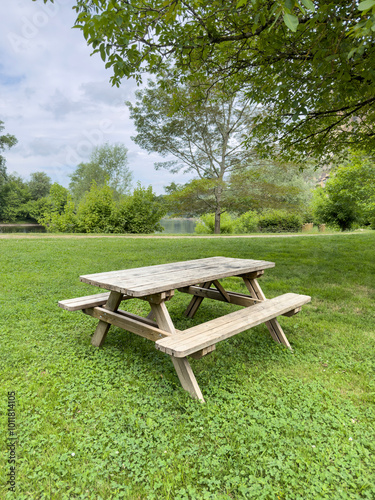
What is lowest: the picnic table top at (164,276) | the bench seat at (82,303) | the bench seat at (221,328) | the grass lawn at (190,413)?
the grass lawn at (190,413)

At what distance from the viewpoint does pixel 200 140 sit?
19.1 m

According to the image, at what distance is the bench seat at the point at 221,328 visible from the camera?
2.07 meters

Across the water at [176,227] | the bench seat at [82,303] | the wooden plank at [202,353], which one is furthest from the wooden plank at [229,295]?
the water at [176,227]

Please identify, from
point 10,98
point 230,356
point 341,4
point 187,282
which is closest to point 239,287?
point 230,356

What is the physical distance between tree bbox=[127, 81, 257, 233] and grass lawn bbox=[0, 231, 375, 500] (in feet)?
49.1

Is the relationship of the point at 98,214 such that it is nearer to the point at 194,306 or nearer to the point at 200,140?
the point at 200,140

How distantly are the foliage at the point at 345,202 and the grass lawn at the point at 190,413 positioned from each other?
17155 mm

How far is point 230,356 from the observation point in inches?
117

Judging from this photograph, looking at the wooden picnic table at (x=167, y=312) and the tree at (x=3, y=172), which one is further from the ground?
the tree at (x=3, y=172)

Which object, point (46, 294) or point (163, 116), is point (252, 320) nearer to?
point (46, 294)

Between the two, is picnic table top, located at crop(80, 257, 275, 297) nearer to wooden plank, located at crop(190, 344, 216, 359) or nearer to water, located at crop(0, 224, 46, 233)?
wooden plank, located at crop(190, 344, 216, 359)

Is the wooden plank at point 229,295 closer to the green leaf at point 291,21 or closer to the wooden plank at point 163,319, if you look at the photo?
the wooden plank at point 163,319

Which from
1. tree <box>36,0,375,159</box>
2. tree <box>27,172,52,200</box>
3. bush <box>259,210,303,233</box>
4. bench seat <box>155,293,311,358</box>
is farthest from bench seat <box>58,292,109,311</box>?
tree <box>27,172,52,200</box>

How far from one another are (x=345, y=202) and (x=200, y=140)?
11599mm
